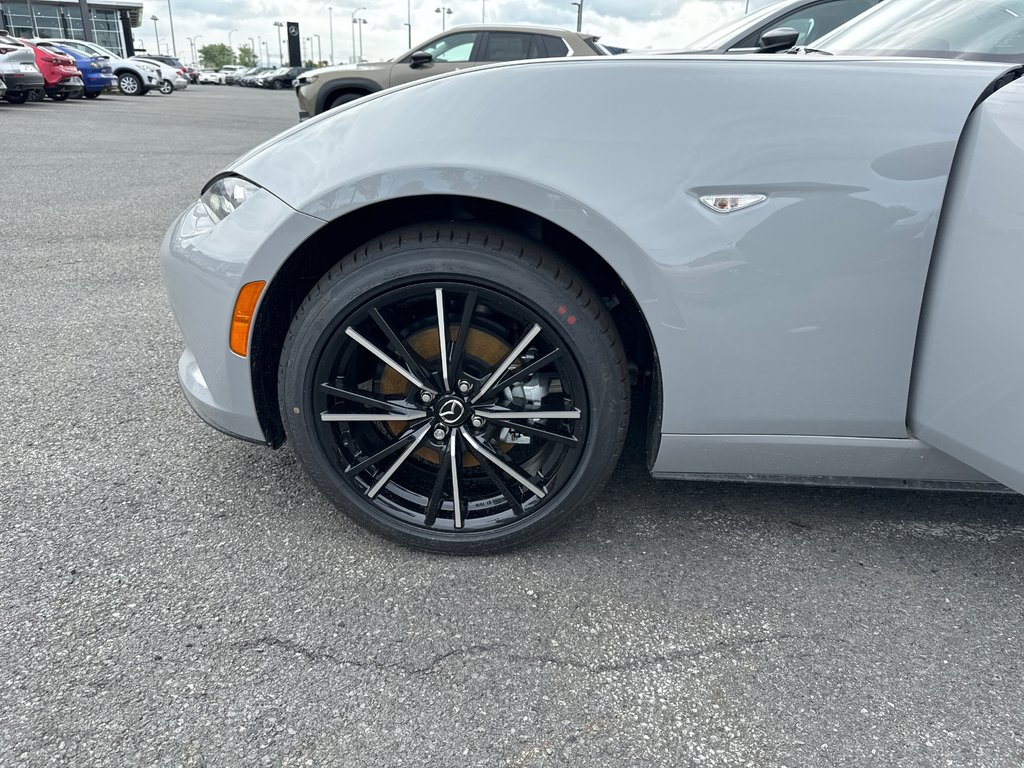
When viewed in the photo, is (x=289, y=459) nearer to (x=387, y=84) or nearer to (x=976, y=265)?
(x=976, y=265)

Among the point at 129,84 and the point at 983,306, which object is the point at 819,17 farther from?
the point at 129,84

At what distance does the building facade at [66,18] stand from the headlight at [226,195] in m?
67.6

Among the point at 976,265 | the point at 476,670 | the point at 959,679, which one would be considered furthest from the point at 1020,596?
the point at 476,670

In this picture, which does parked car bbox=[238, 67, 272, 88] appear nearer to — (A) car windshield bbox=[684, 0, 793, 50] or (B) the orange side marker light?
(A) car windshield bbox=[684, 0, 793, 50]

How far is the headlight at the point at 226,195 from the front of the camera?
1.85 m

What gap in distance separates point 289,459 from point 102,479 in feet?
1.77

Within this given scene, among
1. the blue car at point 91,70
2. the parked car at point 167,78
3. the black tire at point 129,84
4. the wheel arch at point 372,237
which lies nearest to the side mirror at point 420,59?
the wheel arch at point 372,237

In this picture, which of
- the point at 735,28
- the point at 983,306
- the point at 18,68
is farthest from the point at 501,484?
the point at 18,68

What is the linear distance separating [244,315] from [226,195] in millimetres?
327

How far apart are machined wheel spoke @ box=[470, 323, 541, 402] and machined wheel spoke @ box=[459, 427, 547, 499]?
0.10 meters

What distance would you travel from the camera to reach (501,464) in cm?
185

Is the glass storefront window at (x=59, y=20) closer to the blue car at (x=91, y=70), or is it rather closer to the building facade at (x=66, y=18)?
the building facade at (x=66, y=18)

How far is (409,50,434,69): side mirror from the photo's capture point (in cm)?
1120

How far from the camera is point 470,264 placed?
1723mm
